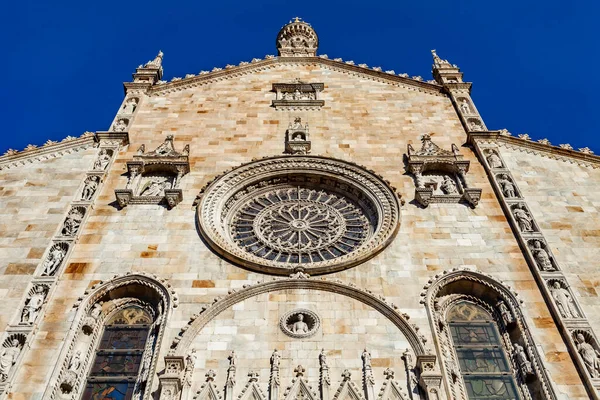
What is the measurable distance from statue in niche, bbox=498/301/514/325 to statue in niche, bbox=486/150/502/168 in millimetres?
5215

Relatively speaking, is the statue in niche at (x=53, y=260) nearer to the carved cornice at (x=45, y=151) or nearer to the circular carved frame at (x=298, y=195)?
the circular carved frame at (x=298, y=195)

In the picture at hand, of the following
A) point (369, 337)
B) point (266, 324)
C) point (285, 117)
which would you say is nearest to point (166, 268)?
point (266, 324)

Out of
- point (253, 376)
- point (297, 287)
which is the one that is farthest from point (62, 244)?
point (253, 376)

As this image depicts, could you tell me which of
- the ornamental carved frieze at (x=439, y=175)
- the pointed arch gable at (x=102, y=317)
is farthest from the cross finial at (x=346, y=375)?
the ornamental carved frieze at (x=439, y=175)

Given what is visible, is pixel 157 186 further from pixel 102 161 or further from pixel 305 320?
pixel 305 320

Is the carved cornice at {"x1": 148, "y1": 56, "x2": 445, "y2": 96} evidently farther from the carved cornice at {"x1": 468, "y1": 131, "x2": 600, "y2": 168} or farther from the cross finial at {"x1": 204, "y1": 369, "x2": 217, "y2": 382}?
the cross finial at {"x1": 204, "y1": 369, "x2": 217, "y2": 382}

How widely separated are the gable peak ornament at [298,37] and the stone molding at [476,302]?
15.6 m

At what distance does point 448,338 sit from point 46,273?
871 cm

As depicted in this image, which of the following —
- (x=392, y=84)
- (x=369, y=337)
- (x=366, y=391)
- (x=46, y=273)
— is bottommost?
(x=366, y=391)

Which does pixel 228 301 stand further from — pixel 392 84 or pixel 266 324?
Result: pixel 392 84

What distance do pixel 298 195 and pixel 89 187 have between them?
5523 millimetres

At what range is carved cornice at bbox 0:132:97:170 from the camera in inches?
712

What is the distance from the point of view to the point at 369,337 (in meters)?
12.9

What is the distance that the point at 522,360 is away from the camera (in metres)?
12.6
